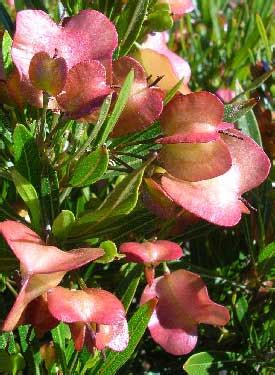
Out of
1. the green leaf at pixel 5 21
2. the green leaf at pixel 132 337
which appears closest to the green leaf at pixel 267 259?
the green leaf at pixel 132 337

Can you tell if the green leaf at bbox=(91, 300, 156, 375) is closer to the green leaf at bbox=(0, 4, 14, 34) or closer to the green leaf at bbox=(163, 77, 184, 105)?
the green leaf at bbox=(163, 77, 184, 105)

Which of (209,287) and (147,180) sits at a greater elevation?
(147,180)

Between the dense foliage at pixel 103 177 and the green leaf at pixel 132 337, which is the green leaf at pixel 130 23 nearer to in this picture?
the dense foliage at pixel 103 177

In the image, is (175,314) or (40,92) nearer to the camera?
(40,92)

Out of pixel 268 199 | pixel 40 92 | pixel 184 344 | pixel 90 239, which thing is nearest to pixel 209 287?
pixel 268 199

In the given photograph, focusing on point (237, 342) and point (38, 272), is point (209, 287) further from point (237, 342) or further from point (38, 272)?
point (38, 272)

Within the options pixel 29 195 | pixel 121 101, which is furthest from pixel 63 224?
pixel 121 101
